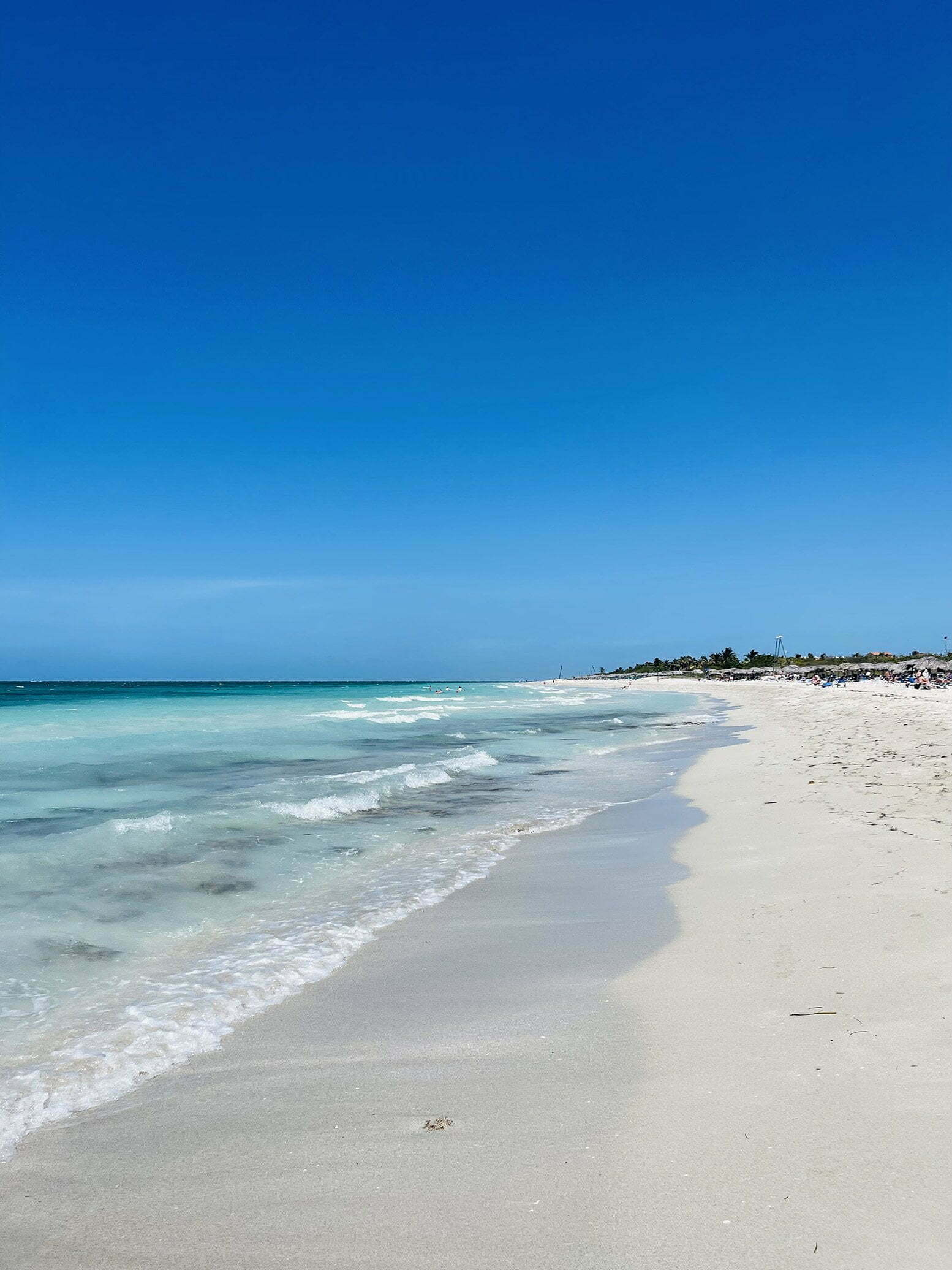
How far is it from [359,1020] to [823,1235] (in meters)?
2.72

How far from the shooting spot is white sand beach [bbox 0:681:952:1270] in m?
→ 2.44

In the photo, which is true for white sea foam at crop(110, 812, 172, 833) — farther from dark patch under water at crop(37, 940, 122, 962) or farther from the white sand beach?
the white sand beach

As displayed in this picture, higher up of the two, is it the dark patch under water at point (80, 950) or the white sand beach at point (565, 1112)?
the white sand beach at point (565, 1112)

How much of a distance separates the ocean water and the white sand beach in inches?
15.4

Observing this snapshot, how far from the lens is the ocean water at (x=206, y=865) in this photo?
4281 mm

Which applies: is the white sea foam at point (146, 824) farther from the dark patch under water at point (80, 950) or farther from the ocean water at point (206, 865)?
the dark patch under water at point (80, 950)

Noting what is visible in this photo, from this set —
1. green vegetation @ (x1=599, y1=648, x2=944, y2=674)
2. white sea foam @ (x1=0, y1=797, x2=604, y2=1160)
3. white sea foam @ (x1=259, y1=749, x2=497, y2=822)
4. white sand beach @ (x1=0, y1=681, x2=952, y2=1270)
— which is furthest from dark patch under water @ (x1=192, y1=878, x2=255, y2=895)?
green vegetation @ (x1=599, y1=648, x2=944, y2=674)

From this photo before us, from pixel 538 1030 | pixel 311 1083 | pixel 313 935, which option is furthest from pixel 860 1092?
pixel 313 935

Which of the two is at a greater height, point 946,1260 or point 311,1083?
point 946,1260

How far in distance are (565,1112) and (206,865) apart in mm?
6010

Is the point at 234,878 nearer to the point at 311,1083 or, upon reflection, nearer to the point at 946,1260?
the point at 311,1083

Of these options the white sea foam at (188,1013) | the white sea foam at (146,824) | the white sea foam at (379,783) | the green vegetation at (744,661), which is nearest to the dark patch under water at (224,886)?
the white sea foam at (188,1013)

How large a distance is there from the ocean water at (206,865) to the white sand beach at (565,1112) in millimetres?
392

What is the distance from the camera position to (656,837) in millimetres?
9180
